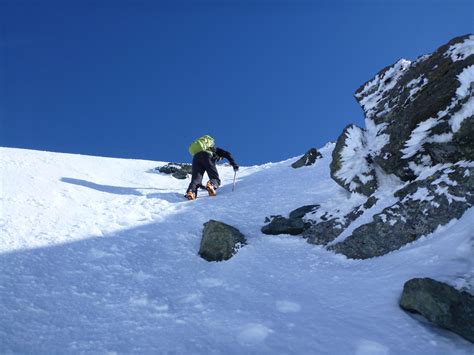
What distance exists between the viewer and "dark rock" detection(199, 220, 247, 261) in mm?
8594

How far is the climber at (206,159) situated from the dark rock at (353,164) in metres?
5.21

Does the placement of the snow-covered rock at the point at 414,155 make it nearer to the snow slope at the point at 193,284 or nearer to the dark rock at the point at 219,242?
the snow slope at the point at 193,284

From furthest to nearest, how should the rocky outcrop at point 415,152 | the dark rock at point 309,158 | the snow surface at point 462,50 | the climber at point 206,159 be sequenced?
the dark rock at point 309,158 → the climber at point 206,159 → the snow surface at point 462,50 → the rocky outcrop at point 415,152

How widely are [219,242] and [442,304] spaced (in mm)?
4719

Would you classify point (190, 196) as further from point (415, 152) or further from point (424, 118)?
point (424, 118)

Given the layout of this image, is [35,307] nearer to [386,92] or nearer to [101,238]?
[101,238]

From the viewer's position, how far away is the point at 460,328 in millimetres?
5070

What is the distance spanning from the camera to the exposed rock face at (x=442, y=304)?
5.11 m

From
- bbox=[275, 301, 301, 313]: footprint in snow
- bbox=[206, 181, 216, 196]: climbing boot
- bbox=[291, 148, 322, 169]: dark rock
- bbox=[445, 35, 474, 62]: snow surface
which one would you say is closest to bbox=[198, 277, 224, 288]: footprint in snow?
bbox=[275, 301, 301, 313]: footprint in snow

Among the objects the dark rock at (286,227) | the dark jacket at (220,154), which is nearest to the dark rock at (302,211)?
the dark rock at (286,227)

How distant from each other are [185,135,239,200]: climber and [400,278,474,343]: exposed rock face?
9601 millimetres

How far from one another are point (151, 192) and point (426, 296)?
446 inches

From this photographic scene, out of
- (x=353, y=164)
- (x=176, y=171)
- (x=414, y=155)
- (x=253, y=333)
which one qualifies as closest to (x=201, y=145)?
(x=176, y=171)

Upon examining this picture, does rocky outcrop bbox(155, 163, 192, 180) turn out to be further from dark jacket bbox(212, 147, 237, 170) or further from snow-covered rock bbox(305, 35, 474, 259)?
snow-covered rock bbox(305, 35, 474, 259)
